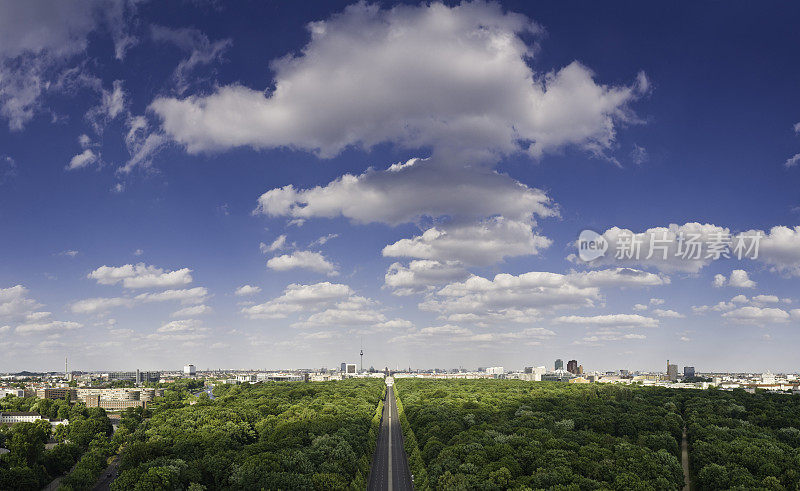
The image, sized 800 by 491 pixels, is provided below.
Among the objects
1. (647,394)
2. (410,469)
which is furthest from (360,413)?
(647,394)

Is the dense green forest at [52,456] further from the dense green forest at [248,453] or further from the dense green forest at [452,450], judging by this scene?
the dense green forest at [248,453]

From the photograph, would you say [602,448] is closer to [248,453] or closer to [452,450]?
[452,450]

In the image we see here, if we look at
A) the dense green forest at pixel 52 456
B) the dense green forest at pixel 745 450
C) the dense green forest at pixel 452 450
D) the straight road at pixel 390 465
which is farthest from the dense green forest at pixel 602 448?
the dense green forest at pixel 52 456

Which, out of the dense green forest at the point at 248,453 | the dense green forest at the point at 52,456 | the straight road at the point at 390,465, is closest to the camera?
the dense green forest at the point at 248,453

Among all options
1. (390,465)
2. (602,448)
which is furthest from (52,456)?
(602,448)

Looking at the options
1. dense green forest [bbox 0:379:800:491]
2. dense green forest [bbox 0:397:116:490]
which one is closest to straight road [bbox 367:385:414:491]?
dense green forest [bbox 0:379:800:491]

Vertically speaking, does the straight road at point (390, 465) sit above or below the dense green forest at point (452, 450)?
below
